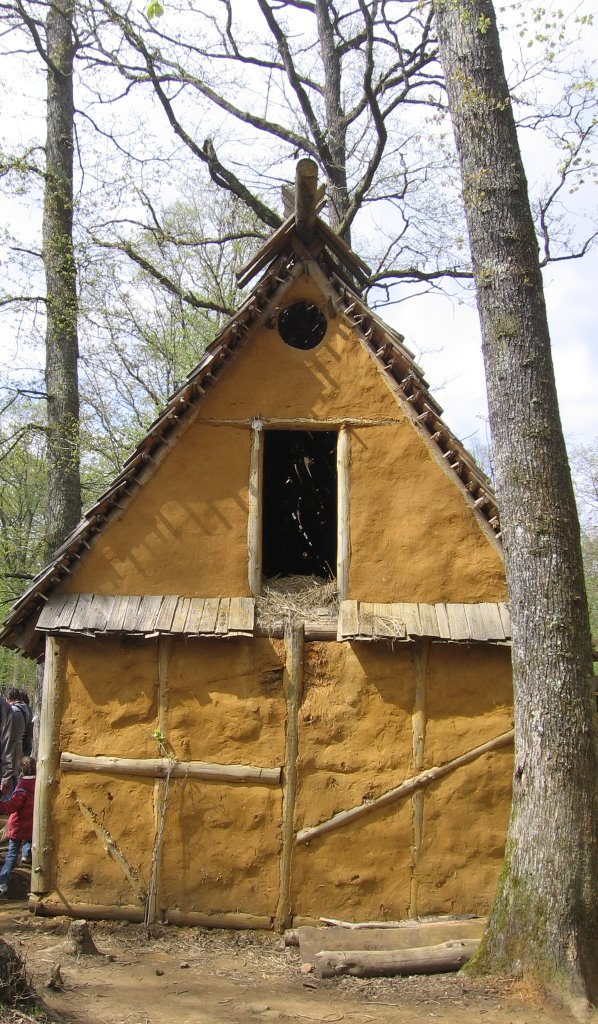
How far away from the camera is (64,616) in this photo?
779cm

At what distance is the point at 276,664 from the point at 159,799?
1627mm

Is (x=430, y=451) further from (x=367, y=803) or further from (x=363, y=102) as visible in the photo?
(x=363, y=102)

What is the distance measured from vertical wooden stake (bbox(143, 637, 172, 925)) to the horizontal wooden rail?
0.11m

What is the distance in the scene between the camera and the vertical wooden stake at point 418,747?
748 centimetres

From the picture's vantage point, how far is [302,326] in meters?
9.38

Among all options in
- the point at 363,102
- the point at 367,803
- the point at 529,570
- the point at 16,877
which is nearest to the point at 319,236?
the point at 529,570

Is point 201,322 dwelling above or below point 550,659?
above

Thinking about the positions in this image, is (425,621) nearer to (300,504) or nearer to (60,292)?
(300,504)

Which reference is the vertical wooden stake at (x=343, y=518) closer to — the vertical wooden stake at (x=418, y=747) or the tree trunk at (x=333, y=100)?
the vertical wooden stake at (x=418, y=747)

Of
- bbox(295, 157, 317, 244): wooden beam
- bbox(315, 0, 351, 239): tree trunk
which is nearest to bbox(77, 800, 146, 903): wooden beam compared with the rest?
bbox(295, 157, 317, 244): wooden beam

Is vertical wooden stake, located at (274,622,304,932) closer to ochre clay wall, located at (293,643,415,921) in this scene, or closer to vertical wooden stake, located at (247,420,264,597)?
ochre clay wall, located at (293,643,415,921)

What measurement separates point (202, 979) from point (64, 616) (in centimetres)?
329

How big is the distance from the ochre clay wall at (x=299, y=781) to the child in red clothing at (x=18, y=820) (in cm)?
103

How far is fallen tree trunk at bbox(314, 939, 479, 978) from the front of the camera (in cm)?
611
